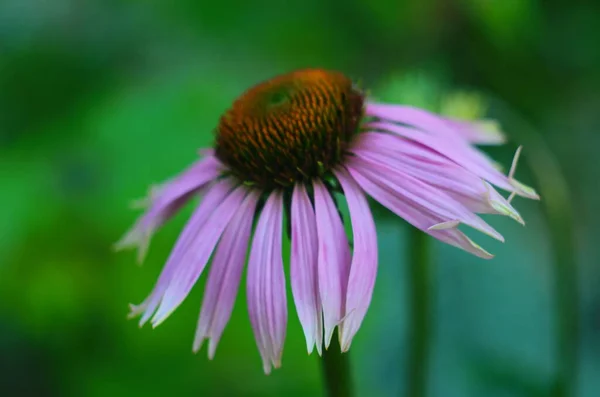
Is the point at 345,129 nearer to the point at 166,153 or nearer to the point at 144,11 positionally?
the point at 166,153

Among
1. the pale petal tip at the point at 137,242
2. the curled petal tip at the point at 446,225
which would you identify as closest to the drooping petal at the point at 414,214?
the curled petal tip at the point at 446,225

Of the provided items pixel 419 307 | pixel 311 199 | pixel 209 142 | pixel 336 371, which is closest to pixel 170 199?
pixel 311 199

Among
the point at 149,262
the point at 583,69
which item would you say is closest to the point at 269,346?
the point at 149,262

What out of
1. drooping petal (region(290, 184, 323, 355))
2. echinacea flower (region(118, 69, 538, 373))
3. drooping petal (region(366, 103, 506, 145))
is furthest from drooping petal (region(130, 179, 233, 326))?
drooping petal (region(366, 103, 506, 145))

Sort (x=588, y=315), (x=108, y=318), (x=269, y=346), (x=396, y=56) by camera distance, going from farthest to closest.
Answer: (x=396, y=56) → (x=588, y=315) → (x=108, y=318) → (x=269, y=346)

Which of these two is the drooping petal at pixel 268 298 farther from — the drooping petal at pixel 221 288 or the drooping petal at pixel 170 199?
the drooping petal at pixel 170 199

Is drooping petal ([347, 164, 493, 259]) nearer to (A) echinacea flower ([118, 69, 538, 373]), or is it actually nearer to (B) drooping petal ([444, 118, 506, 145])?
(A) echinacea flower ([118, 69, 538, 373])

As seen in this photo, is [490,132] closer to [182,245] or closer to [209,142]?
[182,245]
